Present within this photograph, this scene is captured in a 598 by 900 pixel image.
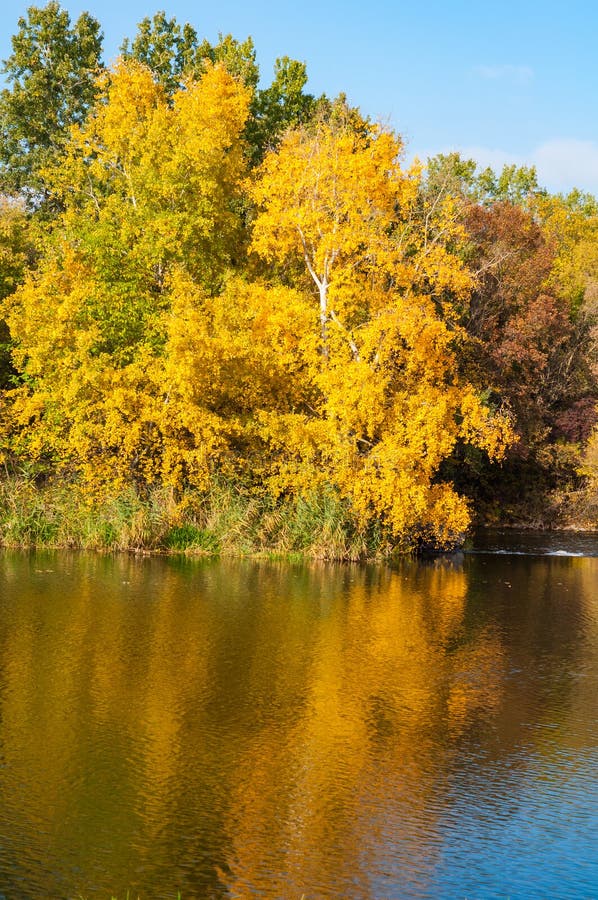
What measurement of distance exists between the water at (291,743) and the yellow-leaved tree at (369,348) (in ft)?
22.6

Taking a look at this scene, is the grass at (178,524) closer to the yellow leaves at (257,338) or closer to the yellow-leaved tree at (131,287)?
the yellow leaves at (257,338)

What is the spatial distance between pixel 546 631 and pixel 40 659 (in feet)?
36.8

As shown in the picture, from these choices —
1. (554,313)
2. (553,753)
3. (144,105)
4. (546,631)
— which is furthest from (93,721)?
(554,313)

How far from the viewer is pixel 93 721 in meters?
14.8

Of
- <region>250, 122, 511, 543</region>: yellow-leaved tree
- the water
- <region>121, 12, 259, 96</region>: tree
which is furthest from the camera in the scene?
<region>121, 12, 259, 96</region>: tree

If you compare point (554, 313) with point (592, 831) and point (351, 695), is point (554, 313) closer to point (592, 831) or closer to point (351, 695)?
point (351, 695)

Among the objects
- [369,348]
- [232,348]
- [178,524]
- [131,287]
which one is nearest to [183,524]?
[178,524]

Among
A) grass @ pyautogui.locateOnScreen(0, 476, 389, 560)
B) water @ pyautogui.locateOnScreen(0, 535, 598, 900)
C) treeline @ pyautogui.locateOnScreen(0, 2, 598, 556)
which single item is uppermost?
treeline @ pyautogui.locateOnScreen(0, 2, 598, 556)

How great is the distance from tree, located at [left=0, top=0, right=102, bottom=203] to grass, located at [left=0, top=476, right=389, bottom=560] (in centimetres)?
2602

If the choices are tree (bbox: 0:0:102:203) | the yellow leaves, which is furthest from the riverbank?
tree (bbox: 0:0:102:203)

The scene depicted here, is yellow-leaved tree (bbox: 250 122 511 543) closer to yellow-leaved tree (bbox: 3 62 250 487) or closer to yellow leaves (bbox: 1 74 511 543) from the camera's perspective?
yellow leaves (bbox: 1 74 511 543)

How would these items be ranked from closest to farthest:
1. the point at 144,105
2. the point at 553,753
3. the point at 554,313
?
the point at 553,753, the point at 144,105, the point at 554,313

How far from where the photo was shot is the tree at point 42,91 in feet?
176

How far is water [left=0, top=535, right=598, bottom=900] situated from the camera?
1023cm
